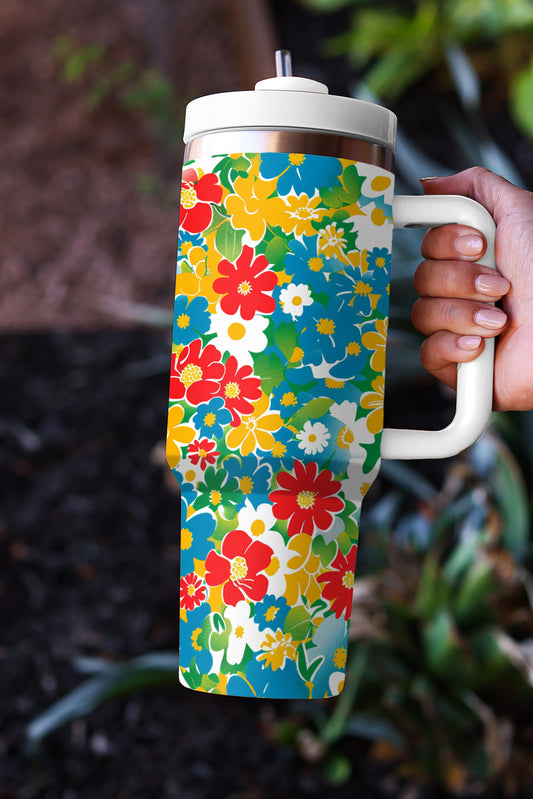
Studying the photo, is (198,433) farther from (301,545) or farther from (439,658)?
(439,658)

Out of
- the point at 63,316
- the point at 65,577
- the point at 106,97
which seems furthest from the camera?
the point at 106,97

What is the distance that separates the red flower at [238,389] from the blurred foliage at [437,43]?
2.10 m

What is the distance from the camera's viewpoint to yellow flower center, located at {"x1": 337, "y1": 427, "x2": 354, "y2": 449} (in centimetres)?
51

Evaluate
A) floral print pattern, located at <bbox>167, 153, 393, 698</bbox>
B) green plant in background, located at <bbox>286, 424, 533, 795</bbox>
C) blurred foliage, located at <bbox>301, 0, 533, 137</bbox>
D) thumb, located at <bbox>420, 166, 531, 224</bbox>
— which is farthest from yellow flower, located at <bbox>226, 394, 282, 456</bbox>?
blurred foliage, located at <bbox>301, 0, 533, 137</bbox>

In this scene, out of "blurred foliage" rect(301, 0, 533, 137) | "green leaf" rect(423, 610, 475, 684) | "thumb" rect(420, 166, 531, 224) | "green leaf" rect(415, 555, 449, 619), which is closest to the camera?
"thumb" rect(420, 166, 531, 224)

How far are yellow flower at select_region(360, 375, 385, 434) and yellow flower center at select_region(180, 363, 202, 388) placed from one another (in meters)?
0.12

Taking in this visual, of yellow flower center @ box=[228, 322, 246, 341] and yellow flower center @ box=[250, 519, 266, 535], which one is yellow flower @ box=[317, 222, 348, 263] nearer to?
yellow flower center @ box=[228, 322, 246, 341]

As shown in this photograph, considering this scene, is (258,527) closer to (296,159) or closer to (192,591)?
(192,591)

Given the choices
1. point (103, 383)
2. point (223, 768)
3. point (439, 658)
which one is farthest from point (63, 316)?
point (439, 658)

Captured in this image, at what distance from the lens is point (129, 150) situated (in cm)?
277

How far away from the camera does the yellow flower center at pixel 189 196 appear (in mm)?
515

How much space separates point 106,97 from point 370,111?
261 cm

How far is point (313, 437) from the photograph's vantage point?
50 cm

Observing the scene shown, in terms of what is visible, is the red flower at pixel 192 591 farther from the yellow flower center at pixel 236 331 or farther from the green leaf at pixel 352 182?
→ the green leaf at pixel 352 182
